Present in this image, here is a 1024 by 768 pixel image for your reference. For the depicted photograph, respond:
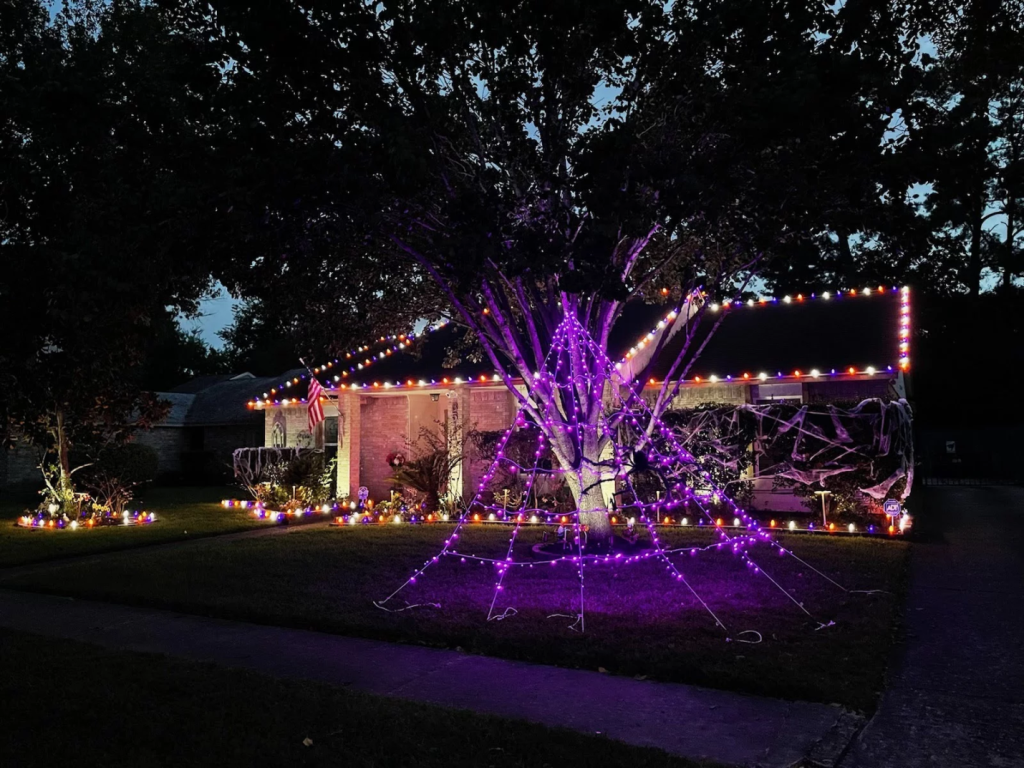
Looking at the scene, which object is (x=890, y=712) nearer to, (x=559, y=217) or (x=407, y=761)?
(x=407, y=761)

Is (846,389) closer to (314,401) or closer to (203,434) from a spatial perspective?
(314,401)

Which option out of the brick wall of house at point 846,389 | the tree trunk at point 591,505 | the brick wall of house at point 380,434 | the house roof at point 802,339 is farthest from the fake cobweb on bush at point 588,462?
the brick wall of house at point 380,434

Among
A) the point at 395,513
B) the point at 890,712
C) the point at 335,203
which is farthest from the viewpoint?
the point at 395,513

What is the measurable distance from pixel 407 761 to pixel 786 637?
3.51 metres

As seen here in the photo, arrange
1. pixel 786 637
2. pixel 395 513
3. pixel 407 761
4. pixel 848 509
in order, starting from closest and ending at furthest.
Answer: pixel 407 761, pixel 786 637, pixel 848 509, pixel 395 513

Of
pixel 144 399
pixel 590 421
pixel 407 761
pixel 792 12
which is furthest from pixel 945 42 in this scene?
pixel 144 399

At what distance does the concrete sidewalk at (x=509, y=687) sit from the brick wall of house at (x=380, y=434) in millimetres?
11684

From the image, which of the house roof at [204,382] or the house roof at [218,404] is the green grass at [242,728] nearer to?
the house roof at [218,404]

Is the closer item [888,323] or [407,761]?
[407,761]

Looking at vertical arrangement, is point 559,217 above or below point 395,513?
above

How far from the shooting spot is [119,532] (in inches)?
539

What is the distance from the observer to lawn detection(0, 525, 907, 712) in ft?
18.2

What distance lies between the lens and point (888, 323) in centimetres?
1622

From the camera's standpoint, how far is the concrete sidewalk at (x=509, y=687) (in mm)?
4258
